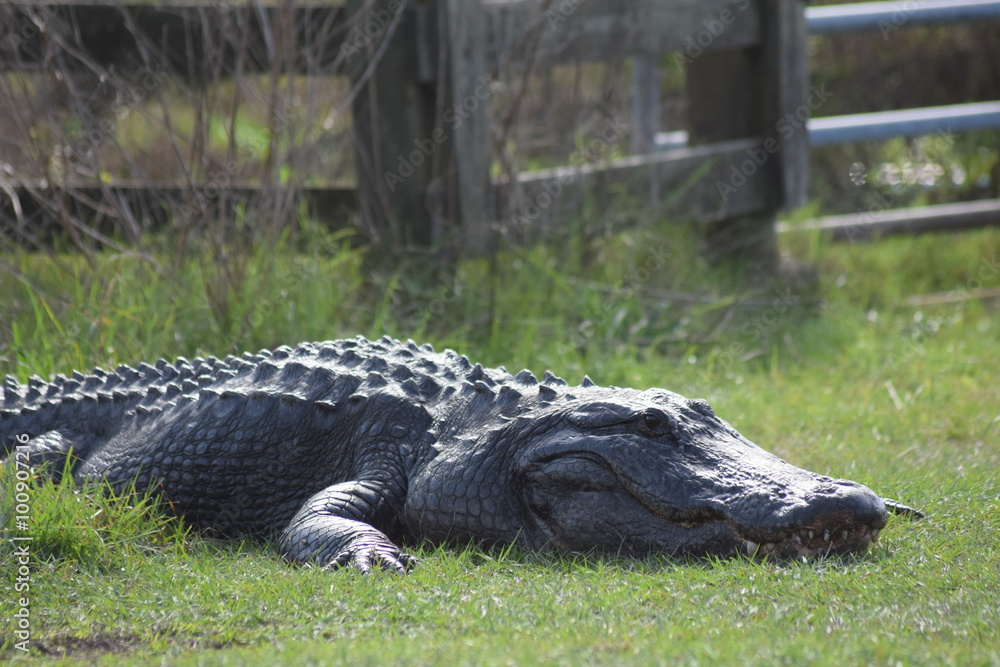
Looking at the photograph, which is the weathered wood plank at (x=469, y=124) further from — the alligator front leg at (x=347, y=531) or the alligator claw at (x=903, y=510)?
the alligator claw at (x=903, y=510)

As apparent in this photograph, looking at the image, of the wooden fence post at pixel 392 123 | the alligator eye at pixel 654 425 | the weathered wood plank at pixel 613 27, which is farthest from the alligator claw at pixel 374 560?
the weathered wood plank at pixel 613 27

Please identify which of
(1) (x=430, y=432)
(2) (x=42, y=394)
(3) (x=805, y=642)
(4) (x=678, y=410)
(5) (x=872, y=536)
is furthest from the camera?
(2) (x=42, y=394)

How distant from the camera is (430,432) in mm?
3330

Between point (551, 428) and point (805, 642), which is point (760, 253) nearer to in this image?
point (551, 428)

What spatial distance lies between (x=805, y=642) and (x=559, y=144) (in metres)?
5.01

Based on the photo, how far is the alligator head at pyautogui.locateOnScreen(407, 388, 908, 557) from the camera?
8.86ft

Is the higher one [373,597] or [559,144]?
[559,144]

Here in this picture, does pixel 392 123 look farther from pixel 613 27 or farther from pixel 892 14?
pixel 892 14

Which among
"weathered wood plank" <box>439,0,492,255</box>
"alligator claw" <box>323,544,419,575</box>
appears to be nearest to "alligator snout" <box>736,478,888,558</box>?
"alligator claw" <box>323,544,419,575</box>

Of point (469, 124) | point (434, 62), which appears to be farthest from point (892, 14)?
point (434, 62)

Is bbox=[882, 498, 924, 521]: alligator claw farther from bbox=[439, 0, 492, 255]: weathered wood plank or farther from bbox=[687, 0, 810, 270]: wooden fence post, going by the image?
bbox=[687, 0, 810, 270]: wooden fence post

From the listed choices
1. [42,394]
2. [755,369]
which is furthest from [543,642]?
[755,369]

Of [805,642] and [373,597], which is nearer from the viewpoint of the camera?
[805,642]

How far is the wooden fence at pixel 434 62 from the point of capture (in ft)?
17.5
